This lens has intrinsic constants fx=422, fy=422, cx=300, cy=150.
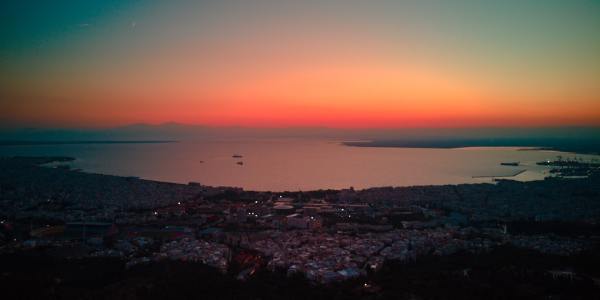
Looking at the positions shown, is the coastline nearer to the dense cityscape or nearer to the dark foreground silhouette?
the dense cityscape

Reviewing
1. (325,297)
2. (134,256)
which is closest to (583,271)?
(325,297)

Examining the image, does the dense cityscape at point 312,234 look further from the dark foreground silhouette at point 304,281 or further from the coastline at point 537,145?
the coastline at point 537,145

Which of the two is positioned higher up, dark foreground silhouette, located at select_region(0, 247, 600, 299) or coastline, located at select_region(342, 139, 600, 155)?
coastline, located at select_region(342, 139, 600, 155)

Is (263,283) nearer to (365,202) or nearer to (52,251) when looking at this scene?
(52,251)

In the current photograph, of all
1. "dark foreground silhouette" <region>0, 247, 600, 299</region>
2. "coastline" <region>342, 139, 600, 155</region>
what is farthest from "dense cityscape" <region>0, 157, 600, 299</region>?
"coastline" <region>342, 139, 600, 155</region>

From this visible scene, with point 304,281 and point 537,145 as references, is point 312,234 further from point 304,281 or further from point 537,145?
point 537,145

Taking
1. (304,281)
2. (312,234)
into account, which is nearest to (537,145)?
(312,234)

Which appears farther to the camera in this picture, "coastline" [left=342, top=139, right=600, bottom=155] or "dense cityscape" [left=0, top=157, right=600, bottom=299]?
"coastline" [left=342, top=139, right=600, bottom=155]

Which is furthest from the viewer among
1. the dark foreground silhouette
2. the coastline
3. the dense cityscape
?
the coastline
